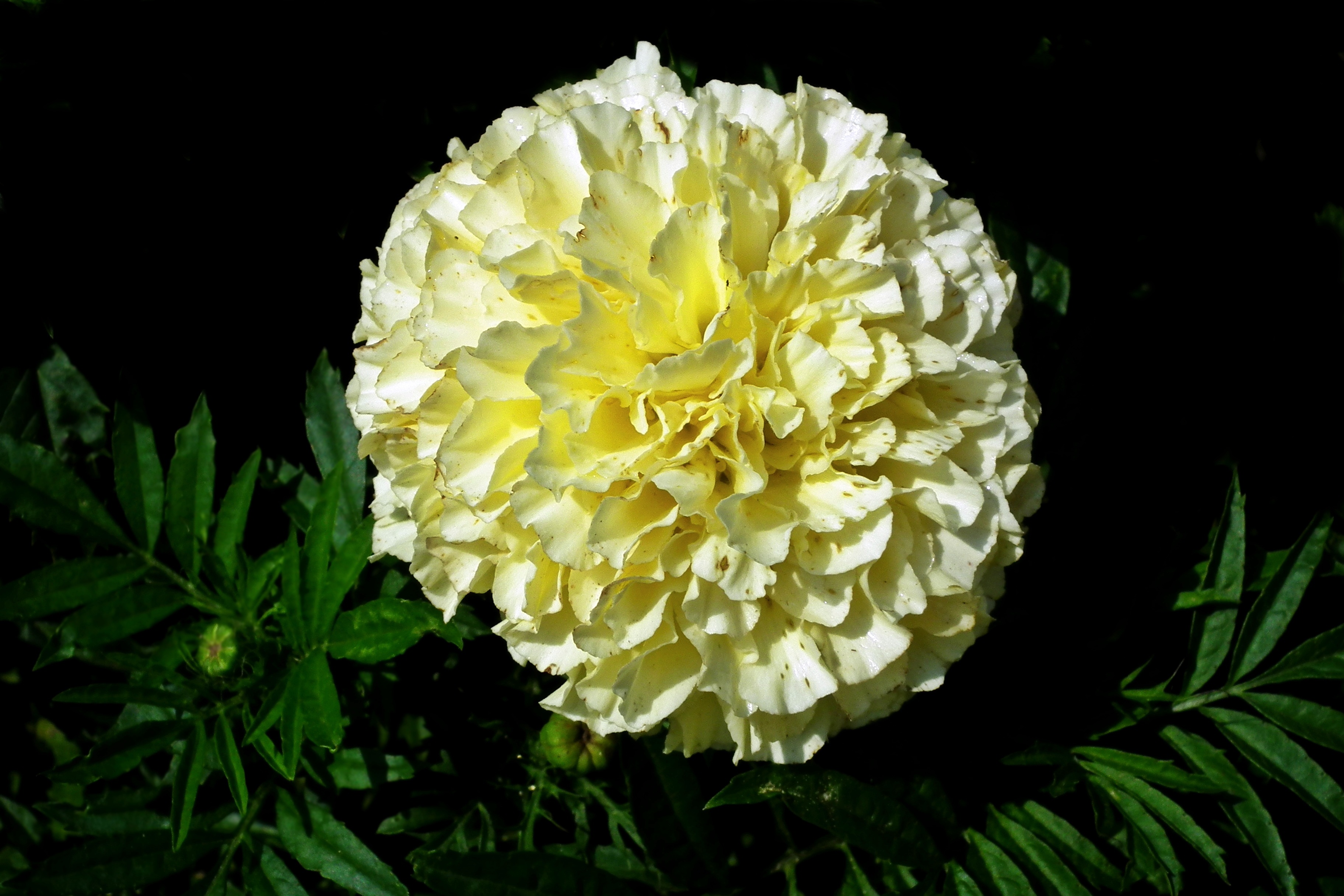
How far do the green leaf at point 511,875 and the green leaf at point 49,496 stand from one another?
69 centimetres

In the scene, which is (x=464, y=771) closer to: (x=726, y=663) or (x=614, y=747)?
(x=614, y=747)

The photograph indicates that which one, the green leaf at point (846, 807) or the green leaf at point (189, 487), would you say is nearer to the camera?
the green leaf at point (846, 807)

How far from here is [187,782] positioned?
3.99 ft

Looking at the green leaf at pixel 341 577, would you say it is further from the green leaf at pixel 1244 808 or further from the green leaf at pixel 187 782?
the green leaf at pixel 1244 808

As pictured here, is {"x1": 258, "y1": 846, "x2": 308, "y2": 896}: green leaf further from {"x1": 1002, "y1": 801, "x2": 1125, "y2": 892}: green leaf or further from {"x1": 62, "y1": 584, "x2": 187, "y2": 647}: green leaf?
{"x1": 1002, "y1": 801, "x2": 1125, "y2": 892}: green leaf

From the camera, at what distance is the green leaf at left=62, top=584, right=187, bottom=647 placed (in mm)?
1301

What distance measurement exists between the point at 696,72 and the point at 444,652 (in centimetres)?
94

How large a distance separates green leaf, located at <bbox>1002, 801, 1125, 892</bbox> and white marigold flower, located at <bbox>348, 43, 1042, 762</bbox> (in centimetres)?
32

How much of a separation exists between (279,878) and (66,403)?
2.71 feet

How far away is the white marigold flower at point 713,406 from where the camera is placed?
0.97 metres

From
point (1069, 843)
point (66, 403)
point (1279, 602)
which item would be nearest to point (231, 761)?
point (66, 403)

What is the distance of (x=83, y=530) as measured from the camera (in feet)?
4.51

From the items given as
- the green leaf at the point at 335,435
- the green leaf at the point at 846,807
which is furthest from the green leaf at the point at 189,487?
the green leaf at the point at 846,807

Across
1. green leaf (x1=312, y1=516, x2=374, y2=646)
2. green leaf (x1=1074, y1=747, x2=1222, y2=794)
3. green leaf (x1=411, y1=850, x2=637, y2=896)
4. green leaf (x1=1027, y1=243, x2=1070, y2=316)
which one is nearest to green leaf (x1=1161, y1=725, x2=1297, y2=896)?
green leaf (x1=1074, y1=747, x2=1222, y2=794)
